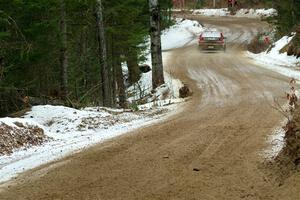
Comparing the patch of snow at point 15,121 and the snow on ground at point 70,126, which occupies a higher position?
the patch of snow at point 15,121

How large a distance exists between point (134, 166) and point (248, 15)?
6445 centimetres

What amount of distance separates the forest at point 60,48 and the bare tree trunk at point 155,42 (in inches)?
22.0

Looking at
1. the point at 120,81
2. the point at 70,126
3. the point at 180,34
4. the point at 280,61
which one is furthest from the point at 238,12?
the point at 70,126

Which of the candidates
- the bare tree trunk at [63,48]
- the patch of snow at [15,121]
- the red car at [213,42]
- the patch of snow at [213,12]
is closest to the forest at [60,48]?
the bare tree trunk at [63,48]

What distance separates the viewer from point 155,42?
21.8 metres

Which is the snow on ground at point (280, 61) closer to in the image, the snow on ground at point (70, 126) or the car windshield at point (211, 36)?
the car windshield at point (211, 36)

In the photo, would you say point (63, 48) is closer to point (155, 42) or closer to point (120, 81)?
point (155, 42)

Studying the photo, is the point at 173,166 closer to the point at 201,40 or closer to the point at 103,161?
the point at 103,161

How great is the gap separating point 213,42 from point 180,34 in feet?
53.3

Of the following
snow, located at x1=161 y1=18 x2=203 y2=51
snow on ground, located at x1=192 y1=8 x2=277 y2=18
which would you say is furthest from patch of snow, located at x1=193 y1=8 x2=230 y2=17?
snow, located at x1=161 y1=18 x2=203 y2=51

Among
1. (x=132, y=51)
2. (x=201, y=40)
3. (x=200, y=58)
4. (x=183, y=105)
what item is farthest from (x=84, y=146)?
(x=201, y=40)

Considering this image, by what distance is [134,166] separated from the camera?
8539 millimetres

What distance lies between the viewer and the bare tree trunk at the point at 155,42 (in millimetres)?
21484

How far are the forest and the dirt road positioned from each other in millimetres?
4699
